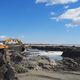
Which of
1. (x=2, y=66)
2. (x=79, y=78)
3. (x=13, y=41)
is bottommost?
(x=79, y=78)

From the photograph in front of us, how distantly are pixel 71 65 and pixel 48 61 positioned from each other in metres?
2.57

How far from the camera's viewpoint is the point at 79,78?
65.2 feet

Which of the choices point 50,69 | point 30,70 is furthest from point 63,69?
point 30,70

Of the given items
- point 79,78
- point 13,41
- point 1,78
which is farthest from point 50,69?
point 13,41

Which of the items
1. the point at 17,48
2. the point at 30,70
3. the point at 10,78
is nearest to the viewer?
the point at 10,78

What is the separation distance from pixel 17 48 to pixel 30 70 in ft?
71.2

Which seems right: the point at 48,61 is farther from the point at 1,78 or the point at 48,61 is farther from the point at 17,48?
the point at 17,48

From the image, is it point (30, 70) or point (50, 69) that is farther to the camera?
point (50, 69)

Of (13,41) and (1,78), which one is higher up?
(13,41)

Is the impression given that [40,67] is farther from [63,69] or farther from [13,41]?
[13,41]

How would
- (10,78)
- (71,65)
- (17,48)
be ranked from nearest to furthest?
1. (10,78)
2. (71,65)
3. (17,48)

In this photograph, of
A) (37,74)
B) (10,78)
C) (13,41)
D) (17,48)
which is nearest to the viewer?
(10,78)

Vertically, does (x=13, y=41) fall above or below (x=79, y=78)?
above

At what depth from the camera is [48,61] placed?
91.9 feet
